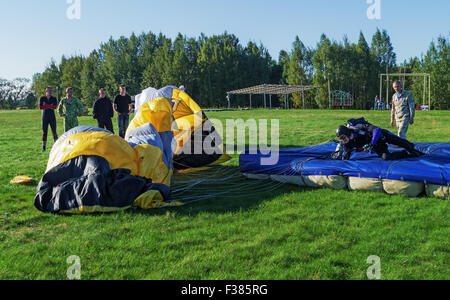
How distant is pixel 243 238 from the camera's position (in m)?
3.98

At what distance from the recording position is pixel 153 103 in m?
7.00

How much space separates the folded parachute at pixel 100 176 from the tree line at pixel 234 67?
1287 inches

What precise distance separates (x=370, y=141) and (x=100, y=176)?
12.9 ft

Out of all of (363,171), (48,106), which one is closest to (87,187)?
(363,171)

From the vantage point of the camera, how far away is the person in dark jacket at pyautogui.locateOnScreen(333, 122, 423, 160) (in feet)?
19.3

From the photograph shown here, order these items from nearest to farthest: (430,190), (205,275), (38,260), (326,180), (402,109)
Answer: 1. (205,275)
2. (38,260)
3. (430,190)
4. (326,180)
5. (402,109)

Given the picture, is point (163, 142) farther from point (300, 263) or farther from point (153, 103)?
point (300, 263)

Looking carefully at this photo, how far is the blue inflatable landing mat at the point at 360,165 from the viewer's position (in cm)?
509

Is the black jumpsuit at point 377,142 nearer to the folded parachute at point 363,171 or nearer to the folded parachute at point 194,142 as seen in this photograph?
the folded parachute at point 363,171

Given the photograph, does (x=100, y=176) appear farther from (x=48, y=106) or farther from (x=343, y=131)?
(x=48, y=106)

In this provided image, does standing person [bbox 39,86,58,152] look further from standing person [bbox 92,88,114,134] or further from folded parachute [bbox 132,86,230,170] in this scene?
folded parachute [bbox 132,86,230,170]
